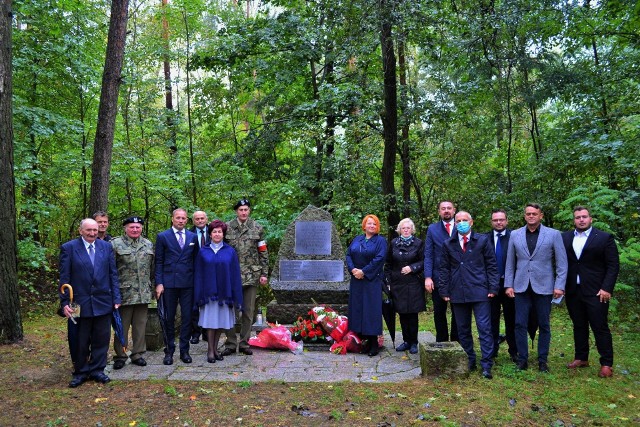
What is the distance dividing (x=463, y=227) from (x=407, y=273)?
3.36ft

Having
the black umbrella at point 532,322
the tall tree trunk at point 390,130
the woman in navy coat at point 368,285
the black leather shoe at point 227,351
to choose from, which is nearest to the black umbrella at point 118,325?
the black leather shoe at point 227,351

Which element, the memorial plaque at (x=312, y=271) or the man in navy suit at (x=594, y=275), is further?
the memorial plaque at (x=312, y=271)

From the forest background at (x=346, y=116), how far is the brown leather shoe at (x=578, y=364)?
3.35m

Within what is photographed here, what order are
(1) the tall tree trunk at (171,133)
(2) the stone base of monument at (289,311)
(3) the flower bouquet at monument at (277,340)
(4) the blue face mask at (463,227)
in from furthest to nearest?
1. (1) the tall tree trunk at (171,133)
2. (2) the stone base of monument at (289,311)
3. (3) the flower bouquet at monument at (277,340)
4. (4) the blue face mask at (463,227)

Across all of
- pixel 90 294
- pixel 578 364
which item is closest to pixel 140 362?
pixel 90 294

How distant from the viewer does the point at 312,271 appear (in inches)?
297

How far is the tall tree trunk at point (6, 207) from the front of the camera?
6457 mm

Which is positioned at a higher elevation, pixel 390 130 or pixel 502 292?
pixel 390 130

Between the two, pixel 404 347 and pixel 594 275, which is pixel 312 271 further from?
pixel 594 275

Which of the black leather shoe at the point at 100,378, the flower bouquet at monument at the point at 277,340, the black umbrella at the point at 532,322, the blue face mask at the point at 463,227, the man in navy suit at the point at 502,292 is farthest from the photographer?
the flower bouquet at monument at the point at 277,340

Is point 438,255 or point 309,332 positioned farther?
point 309,332

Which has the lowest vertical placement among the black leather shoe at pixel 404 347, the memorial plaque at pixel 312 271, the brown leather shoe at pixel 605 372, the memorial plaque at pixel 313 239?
the brown leather shoe at pixel 605 372

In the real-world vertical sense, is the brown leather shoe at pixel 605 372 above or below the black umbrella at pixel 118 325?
below

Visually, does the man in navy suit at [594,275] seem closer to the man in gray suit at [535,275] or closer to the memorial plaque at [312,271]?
the man in gray suit at [535,275]
